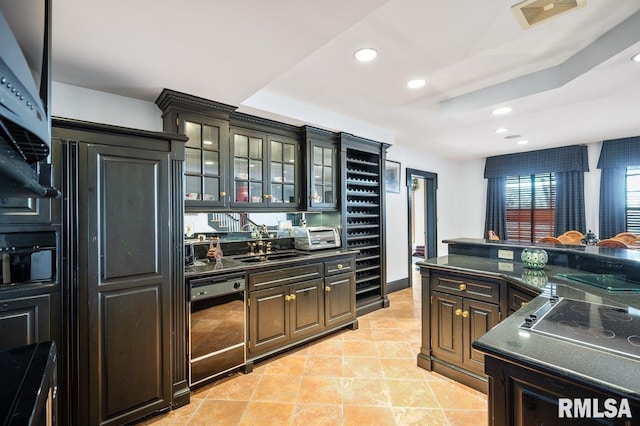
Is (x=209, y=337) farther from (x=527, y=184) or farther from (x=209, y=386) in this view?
(x=527, y=184)

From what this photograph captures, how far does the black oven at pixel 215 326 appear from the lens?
7.02 ft

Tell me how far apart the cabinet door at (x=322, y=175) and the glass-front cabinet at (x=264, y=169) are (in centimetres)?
17

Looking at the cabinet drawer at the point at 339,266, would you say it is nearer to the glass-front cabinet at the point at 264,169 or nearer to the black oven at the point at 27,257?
the glass-front cabinet at the point at 264,169

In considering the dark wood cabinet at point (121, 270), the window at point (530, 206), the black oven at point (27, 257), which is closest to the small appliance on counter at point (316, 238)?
the dark wood cabinet at point (121, 270)

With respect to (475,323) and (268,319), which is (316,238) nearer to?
(268,319)

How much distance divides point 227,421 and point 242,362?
0.53 metres

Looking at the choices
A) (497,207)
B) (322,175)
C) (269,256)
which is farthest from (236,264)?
(497,207)

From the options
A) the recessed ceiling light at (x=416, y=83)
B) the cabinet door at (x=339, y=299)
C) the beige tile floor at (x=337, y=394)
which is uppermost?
the recessed ceiling light at (x=416, y=83)

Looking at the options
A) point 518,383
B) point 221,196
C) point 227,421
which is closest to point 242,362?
point 227,421

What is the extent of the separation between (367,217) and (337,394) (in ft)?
7.78

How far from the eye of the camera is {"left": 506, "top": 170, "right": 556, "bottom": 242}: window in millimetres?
5504

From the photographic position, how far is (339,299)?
3.22m

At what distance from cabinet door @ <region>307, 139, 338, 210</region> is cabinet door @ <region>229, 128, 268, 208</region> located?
1.85 ft

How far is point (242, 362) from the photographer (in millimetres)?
2404
